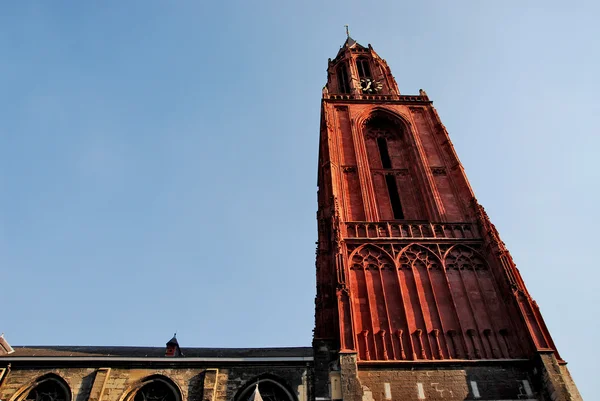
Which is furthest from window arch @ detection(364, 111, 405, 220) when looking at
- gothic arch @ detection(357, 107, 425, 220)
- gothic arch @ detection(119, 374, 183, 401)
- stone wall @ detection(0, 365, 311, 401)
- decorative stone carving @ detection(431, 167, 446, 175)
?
gothic arch @ detection(119, 374, 183, 401)

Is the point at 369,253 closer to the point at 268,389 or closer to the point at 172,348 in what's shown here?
the point at 268,389

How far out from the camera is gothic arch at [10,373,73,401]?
17000 mm

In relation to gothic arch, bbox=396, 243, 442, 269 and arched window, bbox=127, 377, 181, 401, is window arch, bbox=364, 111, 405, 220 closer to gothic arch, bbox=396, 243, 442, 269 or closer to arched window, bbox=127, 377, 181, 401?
gothic arch, bbox=396, 243, 442, 269

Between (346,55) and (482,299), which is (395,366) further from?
(346,55)

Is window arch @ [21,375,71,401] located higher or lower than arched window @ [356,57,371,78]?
lower

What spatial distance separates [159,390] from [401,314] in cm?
911

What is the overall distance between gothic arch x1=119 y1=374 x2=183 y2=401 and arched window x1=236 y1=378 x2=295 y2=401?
236 cm

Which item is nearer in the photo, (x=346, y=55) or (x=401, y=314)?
(x=401, y=314)

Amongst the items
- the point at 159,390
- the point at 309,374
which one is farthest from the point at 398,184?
the point at 159,390

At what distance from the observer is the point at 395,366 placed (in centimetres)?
1489

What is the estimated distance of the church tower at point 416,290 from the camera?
14422 mm

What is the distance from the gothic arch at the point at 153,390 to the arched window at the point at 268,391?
2364 millimetres

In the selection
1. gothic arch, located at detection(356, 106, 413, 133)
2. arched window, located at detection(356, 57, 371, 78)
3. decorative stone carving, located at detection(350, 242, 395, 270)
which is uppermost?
arched window, located at detection(356, 57, 371, 78)

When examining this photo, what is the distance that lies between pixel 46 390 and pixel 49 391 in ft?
0.43
